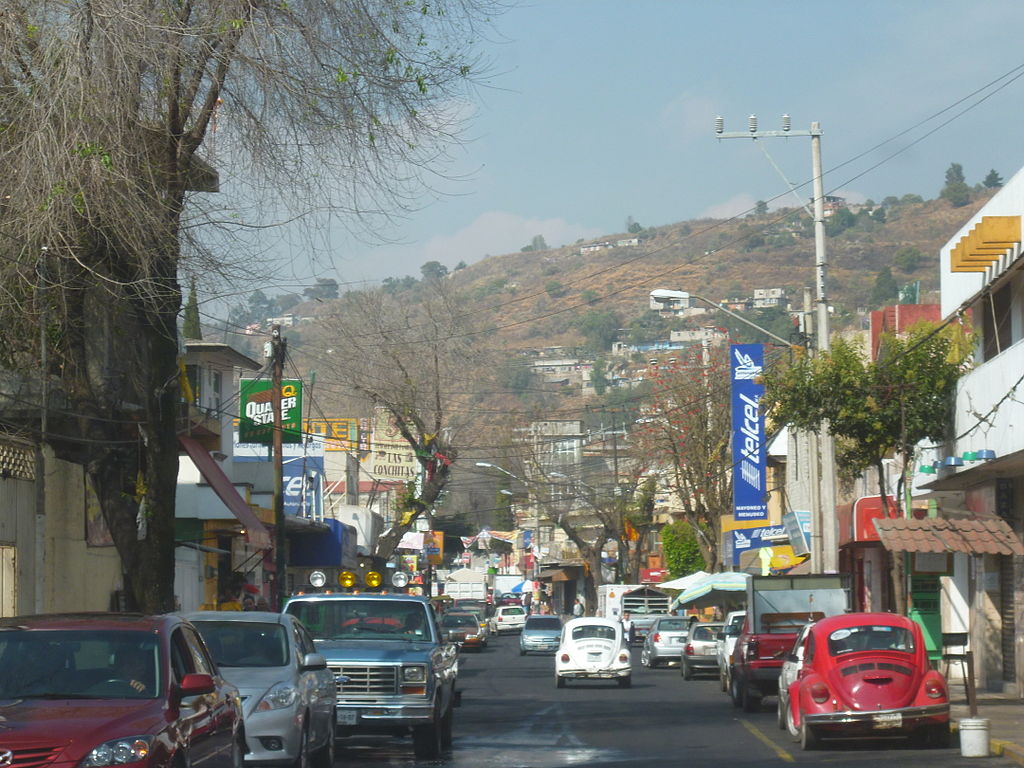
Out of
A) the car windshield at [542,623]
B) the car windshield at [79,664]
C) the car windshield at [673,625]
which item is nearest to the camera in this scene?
the car windshield at [79,664]

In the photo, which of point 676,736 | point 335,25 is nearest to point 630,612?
point 676,736

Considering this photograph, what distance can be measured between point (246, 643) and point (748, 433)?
A: 31.5m

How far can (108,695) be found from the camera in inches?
385

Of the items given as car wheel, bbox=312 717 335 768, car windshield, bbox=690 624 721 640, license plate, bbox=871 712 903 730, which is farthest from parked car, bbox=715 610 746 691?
car wheel, bbox=312 717 335 768

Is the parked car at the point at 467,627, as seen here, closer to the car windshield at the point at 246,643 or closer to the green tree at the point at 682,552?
the green tree at the point at 682,552

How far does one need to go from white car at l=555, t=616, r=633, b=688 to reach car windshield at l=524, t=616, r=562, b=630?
22.2 meters

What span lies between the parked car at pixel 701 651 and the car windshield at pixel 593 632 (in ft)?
10.9

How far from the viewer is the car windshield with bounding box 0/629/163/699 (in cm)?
984

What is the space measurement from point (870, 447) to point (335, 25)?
14.5m

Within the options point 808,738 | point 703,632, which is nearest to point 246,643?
point 808,738

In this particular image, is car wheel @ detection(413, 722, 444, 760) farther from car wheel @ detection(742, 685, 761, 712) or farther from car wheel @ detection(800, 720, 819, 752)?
car wheel @ detection(742, 685, 761, 712)

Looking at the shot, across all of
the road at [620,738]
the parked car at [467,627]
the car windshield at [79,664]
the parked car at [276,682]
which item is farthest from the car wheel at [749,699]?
the parked car at [467,627]

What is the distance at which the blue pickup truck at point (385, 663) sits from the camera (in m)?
17.1

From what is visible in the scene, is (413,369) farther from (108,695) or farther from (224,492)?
(108,695)
